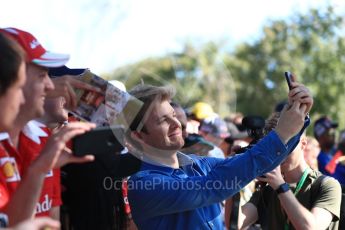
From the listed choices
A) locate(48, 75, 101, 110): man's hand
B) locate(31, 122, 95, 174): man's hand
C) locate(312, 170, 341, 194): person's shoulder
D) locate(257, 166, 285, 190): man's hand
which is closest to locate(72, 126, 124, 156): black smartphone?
locate(31, 122, 95, 174): man's hand

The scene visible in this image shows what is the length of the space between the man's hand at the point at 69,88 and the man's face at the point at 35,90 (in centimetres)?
10

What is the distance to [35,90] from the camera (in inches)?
111

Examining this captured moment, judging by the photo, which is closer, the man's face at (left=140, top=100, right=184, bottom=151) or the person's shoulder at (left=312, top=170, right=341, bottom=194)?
the man's face at (left=140, top=100, right=184, bottom=151)

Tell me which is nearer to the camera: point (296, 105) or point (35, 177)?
point (35, 177)

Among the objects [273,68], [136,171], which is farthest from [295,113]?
[273,68]

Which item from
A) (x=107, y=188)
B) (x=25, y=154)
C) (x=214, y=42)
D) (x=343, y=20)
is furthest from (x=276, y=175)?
(x=214, y=42)

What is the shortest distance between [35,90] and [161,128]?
1.46m

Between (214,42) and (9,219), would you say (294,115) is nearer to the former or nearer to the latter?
(9,219)

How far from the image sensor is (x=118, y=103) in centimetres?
321

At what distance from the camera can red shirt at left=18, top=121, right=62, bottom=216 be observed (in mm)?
3008

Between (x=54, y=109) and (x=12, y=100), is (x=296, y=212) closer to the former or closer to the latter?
(x=54, y=109)

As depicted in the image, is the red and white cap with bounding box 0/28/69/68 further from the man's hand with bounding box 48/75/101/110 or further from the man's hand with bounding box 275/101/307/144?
the man's hand with bounding box 275/101/307/144

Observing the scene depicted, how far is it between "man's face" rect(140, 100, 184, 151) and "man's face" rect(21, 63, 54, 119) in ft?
4.49

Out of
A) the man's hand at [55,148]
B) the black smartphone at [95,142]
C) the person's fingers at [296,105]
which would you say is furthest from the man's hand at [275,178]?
the man's hand at [55,148]
